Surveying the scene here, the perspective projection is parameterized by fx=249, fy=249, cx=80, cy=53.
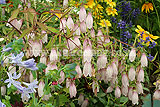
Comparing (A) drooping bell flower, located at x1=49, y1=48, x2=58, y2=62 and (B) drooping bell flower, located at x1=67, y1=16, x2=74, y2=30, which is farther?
(B) drooping bell flower, located at x1=67, y1=16, x2=74, y2=30

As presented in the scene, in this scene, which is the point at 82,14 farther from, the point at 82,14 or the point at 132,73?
the point at 132,73

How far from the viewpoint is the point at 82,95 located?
206cm

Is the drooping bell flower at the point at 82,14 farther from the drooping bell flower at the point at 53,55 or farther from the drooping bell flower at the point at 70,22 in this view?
the drooping bell flower at the point at 53,55

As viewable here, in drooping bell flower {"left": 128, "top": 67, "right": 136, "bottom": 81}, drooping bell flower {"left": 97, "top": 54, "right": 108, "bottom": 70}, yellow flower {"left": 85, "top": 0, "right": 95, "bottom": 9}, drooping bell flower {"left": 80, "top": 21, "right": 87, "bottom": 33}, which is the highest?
yellow flower {"left": 85, "top": 0, "right": 95, "bottom": 9}

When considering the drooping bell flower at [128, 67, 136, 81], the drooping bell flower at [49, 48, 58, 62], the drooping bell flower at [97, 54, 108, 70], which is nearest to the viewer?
the drooping bell flower at [49, 48, 58, 62]

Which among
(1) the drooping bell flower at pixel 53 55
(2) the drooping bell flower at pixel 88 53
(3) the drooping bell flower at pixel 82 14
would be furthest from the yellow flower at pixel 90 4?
(1) the drooping bell flower at pixel 53 55

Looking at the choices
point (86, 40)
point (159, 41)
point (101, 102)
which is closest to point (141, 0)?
point (159, 41)

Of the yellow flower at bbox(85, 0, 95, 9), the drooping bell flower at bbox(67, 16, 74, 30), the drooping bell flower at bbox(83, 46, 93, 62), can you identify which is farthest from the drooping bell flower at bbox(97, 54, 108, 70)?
the yellow flower at bbox(85, 0, 95, 9)

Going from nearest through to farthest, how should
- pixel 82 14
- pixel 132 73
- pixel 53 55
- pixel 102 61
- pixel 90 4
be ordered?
pixel 53 55 < pixel 82 14 < pixel 102 61 < pixel 132 73 < pixel 90 4

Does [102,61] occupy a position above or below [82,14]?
below

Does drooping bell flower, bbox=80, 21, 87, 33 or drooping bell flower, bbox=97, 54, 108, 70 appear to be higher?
drooping bell flower, bbox=80, 21, 87, 33

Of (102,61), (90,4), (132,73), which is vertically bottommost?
(132,73)

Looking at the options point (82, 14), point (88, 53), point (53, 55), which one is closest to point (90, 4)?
point (82, 14)

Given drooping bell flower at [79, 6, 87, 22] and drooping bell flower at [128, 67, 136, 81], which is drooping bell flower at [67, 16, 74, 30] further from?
drooping bell flower at [128, 67, 136, 81]
